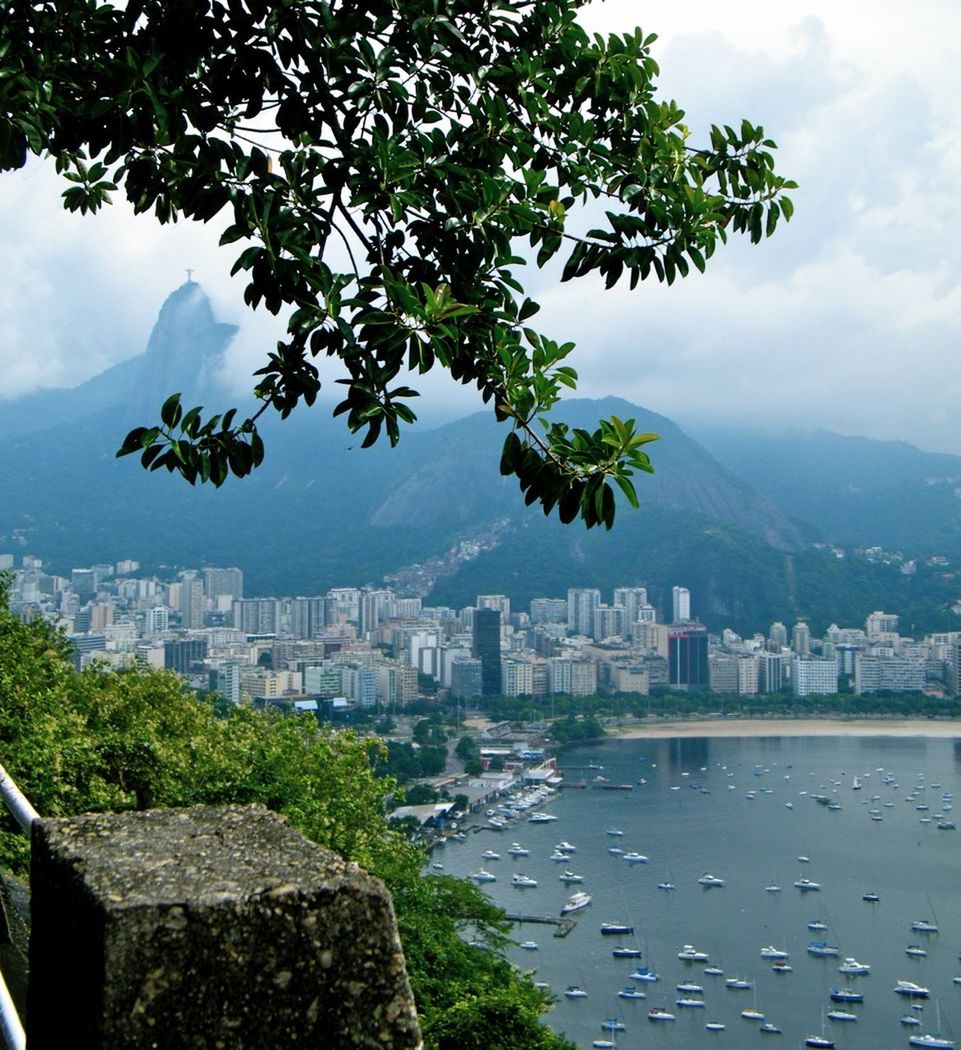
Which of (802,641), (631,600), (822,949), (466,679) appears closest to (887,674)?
(802,641)

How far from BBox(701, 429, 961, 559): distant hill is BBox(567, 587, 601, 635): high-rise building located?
897 inches

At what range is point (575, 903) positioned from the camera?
23.7 meters

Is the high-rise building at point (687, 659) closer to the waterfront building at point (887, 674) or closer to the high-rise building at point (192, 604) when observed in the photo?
the waterfront building at point (887, 674)

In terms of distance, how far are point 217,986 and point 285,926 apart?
0.05 meters

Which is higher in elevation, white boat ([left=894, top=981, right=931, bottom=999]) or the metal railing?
the metal railing

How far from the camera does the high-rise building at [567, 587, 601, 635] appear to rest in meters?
66.1

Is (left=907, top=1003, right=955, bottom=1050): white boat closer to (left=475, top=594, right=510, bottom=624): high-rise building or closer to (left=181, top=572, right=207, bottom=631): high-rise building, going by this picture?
(left=475, top=594, right=510, bottom=624): high-rise building

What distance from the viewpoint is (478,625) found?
54781 millimetres

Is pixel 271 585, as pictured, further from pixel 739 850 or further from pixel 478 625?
pixel 739 850

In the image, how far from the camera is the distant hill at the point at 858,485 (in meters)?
89.1

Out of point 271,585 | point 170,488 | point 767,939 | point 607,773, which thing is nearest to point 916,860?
point 767,939

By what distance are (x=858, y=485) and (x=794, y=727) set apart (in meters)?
64.8

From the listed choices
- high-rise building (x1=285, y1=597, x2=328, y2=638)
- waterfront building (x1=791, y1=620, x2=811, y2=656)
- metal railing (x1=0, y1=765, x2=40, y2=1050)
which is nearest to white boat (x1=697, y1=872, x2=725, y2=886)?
metal railing (x1=0, y1=765, x2=40, y2=1050)

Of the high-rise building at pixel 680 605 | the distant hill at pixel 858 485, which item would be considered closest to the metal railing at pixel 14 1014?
the high-rise building at pixel 680 605
